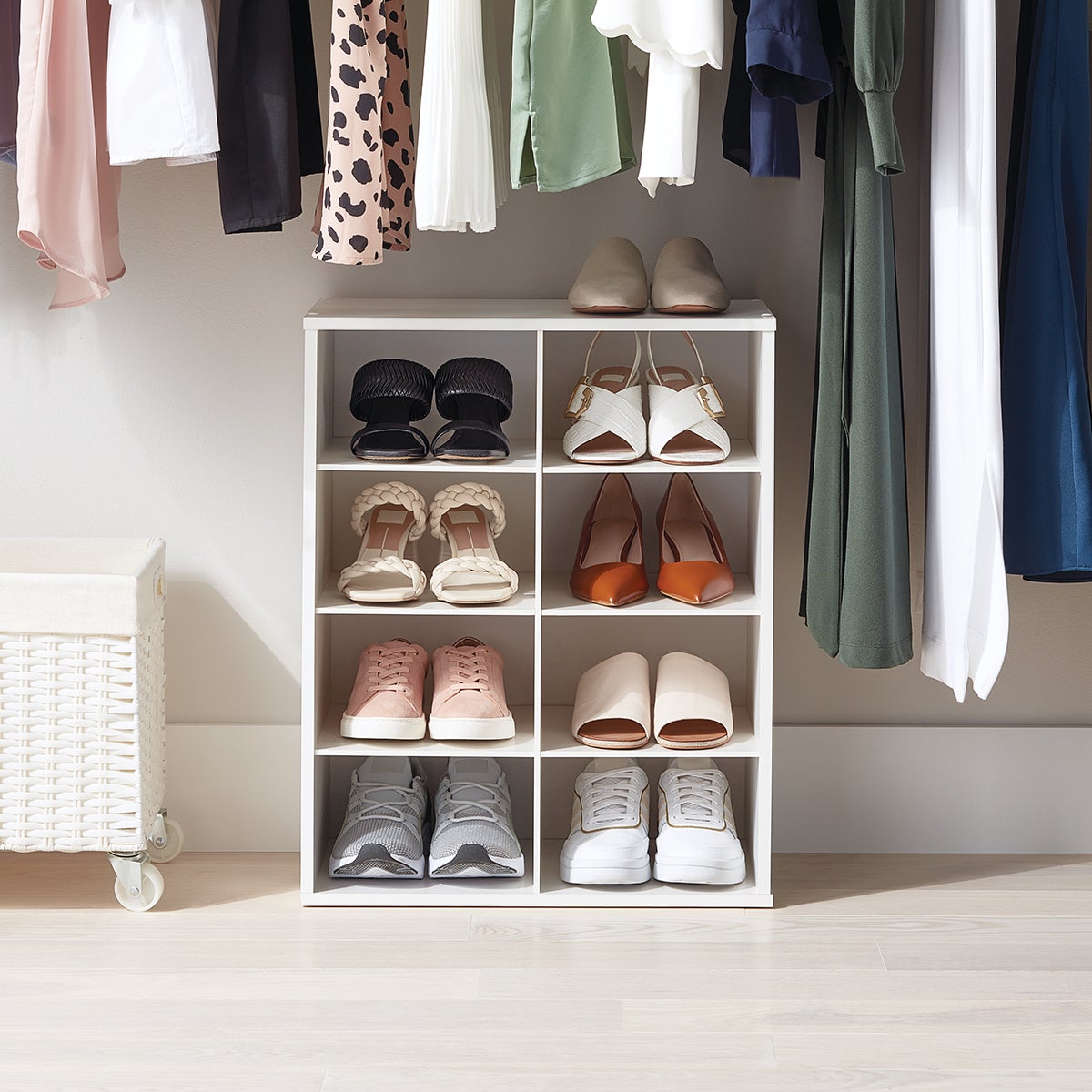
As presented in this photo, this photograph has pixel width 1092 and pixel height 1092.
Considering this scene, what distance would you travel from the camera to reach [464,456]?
198 centimetres

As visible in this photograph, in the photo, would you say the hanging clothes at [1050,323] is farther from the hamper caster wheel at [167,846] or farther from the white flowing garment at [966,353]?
the hamper caster wheel at [167,846]

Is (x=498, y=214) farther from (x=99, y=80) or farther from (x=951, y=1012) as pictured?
(x=951, y=1012)

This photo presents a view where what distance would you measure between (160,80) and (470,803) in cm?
119

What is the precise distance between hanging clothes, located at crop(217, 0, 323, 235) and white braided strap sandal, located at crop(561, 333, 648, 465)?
530 millimetres

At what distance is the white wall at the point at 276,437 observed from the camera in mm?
2199

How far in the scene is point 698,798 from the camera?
6.98ft

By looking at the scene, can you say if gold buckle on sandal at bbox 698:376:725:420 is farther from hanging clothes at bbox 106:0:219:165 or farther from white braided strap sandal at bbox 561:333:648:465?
hanging clothes at bbox 106:0:219:165

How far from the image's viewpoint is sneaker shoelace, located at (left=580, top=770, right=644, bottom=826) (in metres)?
2.10

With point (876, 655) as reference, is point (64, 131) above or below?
above

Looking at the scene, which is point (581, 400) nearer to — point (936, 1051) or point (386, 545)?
point (386, 545)

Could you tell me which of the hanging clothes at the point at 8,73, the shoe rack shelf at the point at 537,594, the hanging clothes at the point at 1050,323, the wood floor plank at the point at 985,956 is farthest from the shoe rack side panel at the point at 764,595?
the hanging clothes at the point at 8,73

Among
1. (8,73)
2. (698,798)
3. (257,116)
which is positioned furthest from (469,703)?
(8,73)

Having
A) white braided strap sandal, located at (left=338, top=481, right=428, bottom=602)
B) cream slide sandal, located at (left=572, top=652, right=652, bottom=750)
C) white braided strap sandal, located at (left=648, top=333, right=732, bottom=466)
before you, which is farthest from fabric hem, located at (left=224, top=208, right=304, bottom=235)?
cream slide sandal, located at (left=572, top=652, right=652, bottom=750)

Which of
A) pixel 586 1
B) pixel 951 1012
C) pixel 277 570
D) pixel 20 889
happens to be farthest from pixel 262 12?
pixel 951 1012
